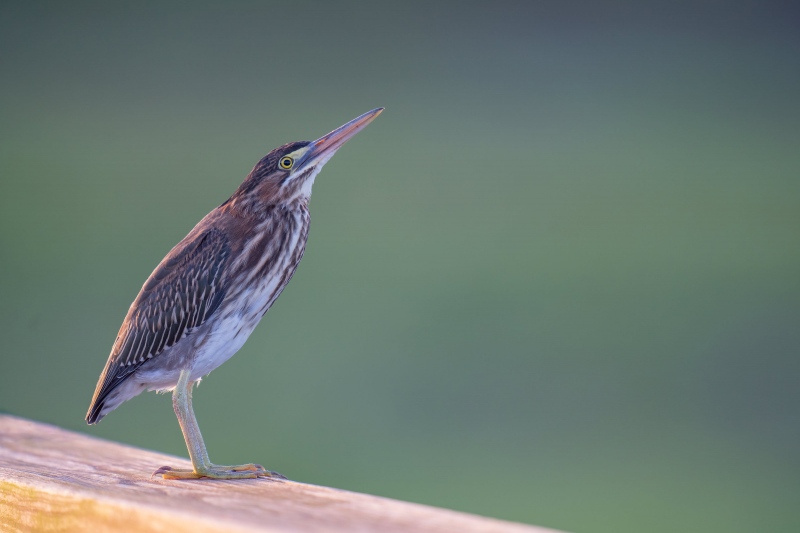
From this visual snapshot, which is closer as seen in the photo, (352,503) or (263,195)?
(352,503)

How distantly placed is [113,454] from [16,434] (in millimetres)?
265

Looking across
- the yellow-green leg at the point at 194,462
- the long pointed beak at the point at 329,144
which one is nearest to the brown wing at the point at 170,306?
the yellow-green leg at the point at 194,462

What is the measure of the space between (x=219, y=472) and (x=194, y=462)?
0.06 meters

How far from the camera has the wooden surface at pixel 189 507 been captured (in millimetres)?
961

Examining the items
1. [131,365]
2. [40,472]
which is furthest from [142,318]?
[40,472]

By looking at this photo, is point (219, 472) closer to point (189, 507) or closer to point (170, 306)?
point (170, 306)

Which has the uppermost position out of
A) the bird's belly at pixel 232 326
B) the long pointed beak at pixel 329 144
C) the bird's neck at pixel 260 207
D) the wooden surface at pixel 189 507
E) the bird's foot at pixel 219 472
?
the long pointed beak at pixel 329 144

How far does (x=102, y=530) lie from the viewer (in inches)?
40.4

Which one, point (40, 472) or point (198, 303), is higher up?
point (198, 303)

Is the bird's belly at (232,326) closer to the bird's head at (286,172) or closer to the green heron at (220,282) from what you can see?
the green heron at (220,282)

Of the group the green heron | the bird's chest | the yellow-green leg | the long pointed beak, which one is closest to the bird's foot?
the yellow-green leg

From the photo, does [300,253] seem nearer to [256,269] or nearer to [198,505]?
[256,269]

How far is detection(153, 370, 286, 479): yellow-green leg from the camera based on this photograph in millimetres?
1622

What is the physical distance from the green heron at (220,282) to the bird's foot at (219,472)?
0.15 meters
